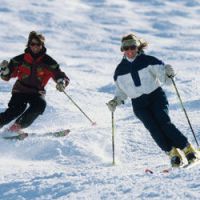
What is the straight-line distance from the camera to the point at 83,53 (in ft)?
65.4

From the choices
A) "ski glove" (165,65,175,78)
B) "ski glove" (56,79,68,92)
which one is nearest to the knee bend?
"ski glove" (56,79,68,92)

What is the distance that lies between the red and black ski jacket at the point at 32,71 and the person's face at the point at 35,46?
0.09m

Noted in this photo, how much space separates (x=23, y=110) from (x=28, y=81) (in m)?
0.43

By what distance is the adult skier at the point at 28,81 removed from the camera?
8.09m

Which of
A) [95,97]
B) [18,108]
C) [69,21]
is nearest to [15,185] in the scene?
A: [18,108]

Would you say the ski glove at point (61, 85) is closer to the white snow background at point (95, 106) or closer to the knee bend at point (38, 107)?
the knee bend at point (38, 107)

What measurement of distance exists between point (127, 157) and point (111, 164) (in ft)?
2.36

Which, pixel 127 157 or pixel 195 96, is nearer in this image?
pixel 127 157

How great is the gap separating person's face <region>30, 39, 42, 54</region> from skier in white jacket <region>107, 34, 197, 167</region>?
1801mm

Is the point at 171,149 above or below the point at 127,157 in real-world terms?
above

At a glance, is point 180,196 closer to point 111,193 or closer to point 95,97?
point 111,193

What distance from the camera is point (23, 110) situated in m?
8.21

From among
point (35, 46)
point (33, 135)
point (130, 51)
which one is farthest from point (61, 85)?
point (130, 51)

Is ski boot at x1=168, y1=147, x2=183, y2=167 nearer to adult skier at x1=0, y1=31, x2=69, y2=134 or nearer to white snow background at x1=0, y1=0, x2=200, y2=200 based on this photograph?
white snow background at x1=0, y1=0, x2=200, y2=200
